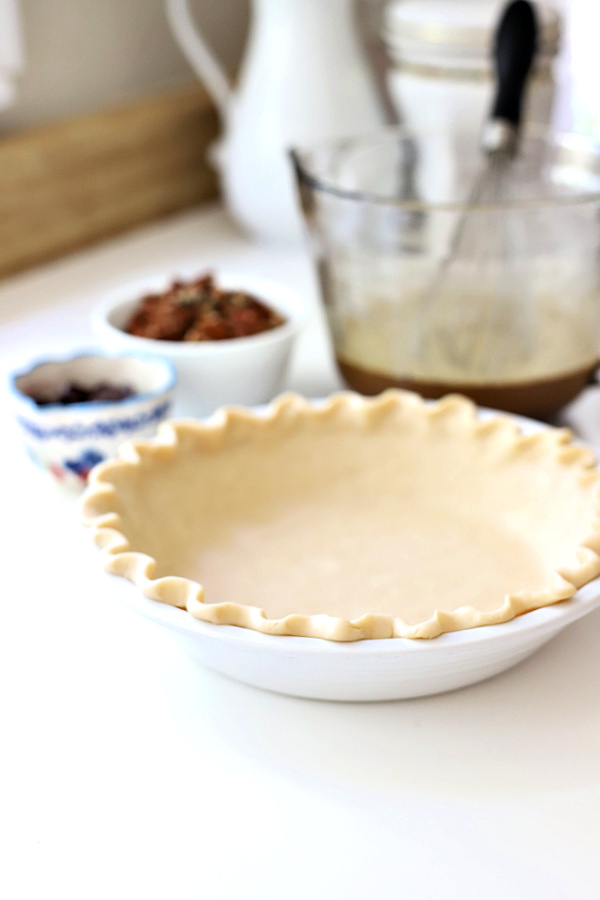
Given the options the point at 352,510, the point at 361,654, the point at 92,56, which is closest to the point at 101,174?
the point at 92,56

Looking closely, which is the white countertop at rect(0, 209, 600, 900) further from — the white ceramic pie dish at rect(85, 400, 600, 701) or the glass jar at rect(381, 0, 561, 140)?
the glass jar at rect(381, 0, 561, 140)

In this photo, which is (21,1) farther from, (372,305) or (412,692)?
(412,692)

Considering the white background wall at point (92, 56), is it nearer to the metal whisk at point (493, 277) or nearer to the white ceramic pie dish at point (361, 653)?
the metal whisk at point (493, 277)

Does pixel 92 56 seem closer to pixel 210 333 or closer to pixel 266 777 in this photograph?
pixel 210 333

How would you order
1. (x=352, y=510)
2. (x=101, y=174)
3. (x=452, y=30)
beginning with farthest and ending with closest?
(x=101, y=174), (x=452, y=30), (x=352, y=510)

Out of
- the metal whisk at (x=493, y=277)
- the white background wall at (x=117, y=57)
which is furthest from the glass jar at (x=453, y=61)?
the metal whisk at (x=493, y=277)

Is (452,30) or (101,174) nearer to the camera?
(452,30)

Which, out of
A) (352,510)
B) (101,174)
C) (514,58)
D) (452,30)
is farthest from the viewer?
(101,174)
